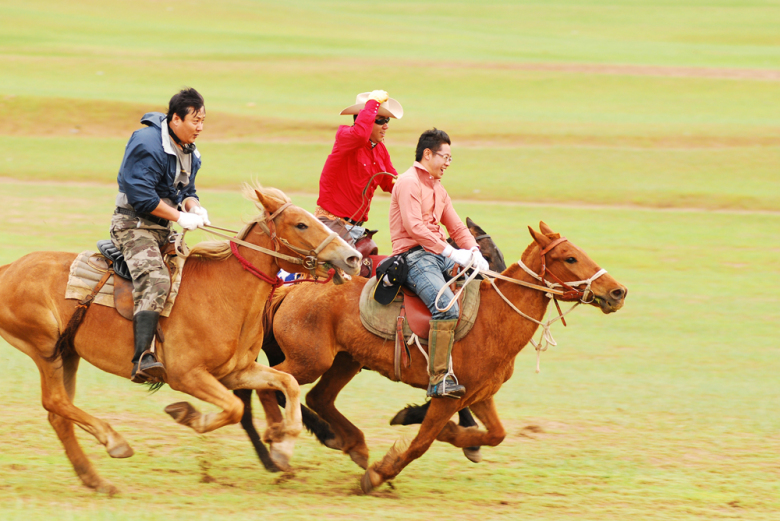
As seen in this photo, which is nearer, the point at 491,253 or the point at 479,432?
the point at 479,432

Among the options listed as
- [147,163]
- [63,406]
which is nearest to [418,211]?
[147,163]

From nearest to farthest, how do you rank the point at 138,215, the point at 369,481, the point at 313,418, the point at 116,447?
the point at 116,447 → the point at 138,215 → the point at 369,481 → the point at 313,418

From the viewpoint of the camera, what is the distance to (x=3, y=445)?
7125mm

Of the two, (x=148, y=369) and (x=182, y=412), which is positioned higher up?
(x=148, y=369)

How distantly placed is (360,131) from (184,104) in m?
1.79

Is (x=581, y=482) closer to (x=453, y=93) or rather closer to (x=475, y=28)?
(x=453, y=93)

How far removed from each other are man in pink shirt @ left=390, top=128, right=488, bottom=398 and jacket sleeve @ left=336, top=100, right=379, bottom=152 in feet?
2.60

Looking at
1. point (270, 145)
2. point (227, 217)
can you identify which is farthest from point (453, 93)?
Answer: point (227, 217)

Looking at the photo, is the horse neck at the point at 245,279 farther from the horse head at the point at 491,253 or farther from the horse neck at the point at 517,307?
the horse head at the point at 491,253

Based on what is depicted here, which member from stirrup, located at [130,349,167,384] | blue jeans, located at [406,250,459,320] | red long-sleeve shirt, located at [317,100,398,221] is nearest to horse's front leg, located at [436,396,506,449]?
blue jeans, located at [406,250,459,320]

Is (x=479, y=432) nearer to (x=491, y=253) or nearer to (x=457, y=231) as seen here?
(x=457, y=231)

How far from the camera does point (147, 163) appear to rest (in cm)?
609

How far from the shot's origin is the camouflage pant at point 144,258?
597 centimetres

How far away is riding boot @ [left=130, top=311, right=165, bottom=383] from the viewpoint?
19.3ft
